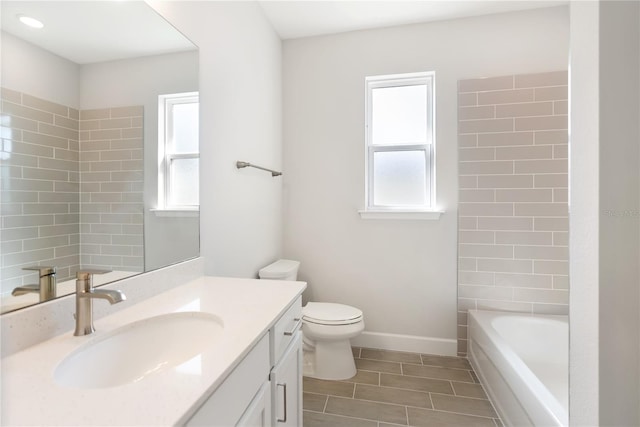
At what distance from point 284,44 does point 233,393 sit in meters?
2.64

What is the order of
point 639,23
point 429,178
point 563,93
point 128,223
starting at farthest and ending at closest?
point 429,178
point 563,93
point 128,223
point 639,23

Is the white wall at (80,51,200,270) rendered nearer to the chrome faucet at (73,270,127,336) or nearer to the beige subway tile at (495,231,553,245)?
the chrome faucet at (73,270,127,336)

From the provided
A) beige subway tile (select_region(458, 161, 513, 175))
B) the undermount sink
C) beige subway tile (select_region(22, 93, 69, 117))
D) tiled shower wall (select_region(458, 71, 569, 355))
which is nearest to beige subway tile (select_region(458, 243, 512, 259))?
tiled shower wall (select_region(458, 71, 569, 355))

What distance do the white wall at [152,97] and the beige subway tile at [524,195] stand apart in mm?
2094

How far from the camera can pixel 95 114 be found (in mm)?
941

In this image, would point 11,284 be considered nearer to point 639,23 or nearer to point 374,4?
point 639,23

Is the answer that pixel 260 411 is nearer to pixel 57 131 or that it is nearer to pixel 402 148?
pixel 57 131

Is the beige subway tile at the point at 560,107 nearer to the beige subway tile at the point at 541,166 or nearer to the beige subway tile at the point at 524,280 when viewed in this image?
the beige subway tile at the point at 541,166

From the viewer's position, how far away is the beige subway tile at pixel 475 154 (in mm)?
2195

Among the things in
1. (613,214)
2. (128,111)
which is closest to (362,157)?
(128,111)

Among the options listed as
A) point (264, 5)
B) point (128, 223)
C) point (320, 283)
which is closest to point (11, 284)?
point (128, 223)

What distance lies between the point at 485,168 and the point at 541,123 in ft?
1.58

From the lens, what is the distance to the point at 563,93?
6.86 ft

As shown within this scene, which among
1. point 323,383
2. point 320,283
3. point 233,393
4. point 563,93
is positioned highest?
point 563,93
